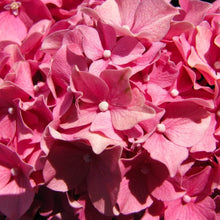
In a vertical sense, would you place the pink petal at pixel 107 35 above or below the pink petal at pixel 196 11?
above

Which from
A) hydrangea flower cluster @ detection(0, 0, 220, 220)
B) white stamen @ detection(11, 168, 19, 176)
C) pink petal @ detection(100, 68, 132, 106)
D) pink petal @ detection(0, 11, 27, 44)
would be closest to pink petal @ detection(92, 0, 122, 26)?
hydrangea flower cluster @ detection(0, 0, 220, 220)

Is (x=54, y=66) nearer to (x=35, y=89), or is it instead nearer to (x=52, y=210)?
(x=35, y=89)

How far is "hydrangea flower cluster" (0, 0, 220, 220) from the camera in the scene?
547 mm

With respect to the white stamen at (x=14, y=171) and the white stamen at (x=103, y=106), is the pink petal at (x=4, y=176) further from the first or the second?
the white stamen at (x=103, y=106)

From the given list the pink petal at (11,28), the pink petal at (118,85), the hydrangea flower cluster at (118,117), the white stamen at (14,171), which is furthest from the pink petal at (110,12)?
the white stamen at (14,171)

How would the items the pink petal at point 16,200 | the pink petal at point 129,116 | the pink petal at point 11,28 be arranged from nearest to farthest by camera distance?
the pink petal at point 129,116
the pink petal at point 16,200
the pink petal at point 11,28

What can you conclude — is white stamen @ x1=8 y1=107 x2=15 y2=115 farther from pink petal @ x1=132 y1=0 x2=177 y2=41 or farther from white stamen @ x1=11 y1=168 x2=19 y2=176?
pink petal @ x1=132 y1=0 x2=177 y2=41

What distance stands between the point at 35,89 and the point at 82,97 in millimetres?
120

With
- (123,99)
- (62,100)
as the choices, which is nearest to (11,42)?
(62,100)

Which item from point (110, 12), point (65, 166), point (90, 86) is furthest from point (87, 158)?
point (110, 12)

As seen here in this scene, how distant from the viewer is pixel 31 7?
0.78 meters

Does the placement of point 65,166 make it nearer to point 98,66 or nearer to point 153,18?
point 98,66

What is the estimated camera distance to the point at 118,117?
551 millimetres

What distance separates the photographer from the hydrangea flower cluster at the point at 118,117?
0.55 meters
